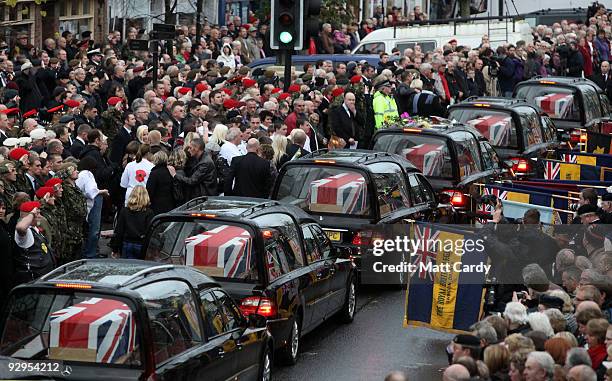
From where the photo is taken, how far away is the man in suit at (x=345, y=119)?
2444 centimetres

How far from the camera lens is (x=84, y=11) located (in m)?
37.3

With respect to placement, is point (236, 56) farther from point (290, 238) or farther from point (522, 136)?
point (290, 238)

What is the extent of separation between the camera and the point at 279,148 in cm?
1995

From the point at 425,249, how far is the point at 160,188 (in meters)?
3.84

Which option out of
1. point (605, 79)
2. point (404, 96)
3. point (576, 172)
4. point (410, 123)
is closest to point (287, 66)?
point (410, 123)

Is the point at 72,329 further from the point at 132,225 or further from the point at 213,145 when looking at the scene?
the point at 213,145

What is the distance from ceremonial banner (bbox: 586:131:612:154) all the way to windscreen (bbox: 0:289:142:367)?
1705cm

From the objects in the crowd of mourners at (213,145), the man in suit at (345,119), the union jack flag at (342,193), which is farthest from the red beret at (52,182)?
the man in suit at (345,119)

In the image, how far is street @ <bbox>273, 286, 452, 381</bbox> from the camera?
13.9m

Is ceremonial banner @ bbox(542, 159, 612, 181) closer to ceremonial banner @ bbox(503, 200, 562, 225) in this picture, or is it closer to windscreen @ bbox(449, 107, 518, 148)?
windscreen @ bbox(449, 107, 518, 148)

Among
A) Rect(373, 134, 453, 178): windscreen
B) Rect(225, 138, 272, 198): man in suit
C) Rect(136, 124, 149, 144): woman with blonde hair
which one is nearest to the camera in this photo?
Rect(225, 138, 272, 198): man in suit

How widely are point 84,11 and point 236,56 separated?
6.28 m

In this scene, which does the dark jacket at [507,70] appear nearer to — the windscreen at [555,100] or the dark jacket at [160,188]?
the windscreen at [555,100]

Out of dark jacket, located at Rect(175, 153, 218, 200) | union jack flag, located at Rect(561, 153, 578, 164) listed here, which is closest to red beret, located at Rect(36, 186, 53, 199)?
dark jacket, located at Rect(175, 153, 218, 200)
